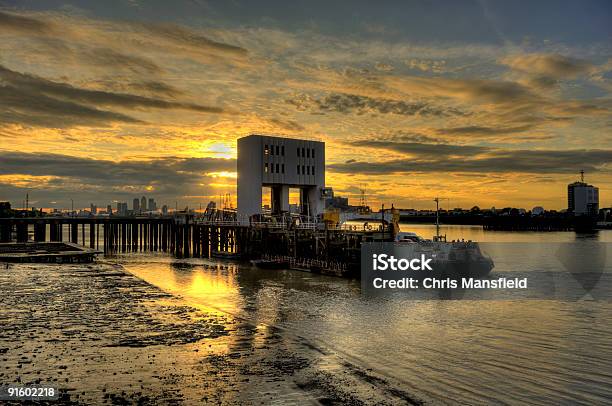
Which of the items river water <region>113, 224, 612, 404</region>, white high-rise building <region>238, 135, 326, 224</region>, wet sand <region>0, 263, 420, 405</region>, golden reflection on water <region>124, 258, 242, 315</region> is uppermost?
white high-rise building <region>238, 135, 326, 224</region>

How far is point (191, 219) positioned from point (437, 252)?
199 feet

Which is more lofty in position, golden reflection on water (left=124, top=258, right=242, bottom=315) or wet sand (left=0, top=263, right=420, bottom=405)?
wet sand (left=0, top=263, right=420, bottom=405)

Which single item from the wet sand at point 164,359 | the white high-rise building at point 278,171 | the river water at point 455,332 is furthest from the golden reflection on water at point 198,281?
the white high-rise building at point 278,171

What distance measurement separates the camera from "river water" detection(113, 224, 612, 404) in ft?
58.1

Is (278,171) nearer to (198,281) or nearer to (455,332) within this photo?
(198,281)

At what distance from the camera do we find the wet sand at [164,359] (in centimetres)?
1578

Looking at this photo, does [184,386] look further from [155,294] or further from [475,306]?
[475,306]

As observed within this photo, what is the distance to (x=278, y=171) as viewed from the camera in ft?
267

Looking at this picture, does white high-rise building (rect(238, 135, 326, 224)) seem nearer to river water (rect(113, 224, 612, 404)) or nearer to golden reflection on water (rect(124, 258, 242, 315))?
golden reflection on water (rect(124, 258, 242, 315))

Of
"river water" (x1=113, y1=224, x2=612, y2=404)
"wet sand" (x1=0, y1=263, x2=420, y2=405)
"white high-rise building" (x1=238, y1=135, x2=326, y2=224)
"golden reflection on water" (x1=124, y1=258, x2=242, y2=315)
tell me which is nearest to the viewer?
"wet sand" (x1=0, y1=263, x2=420, y2=405)

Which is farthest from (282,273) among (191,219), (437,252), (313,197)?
(191,219)

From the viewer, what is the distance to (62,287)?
3634 centimetres

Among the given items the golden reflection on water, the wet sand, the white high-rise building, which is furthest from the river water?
the white high-rise building

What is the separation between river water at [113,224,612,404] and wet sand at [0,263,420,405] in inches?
54.6
